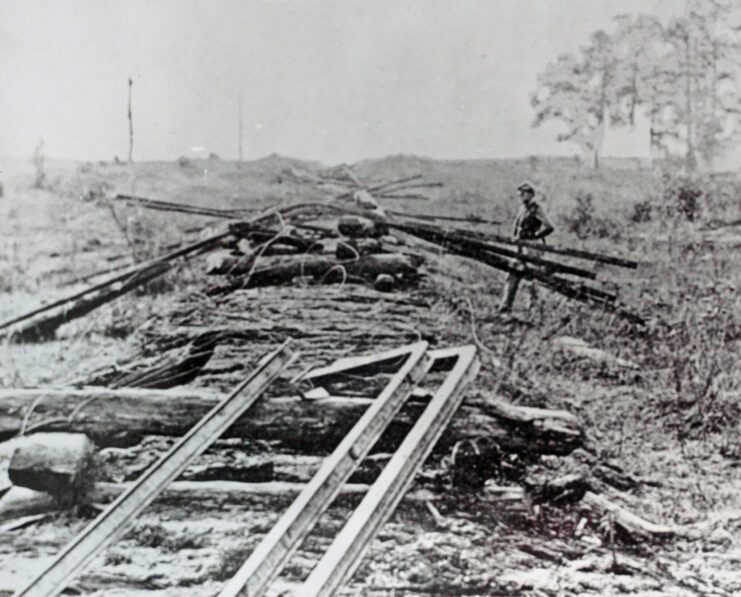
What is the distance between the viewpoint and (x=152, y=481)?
10.8 ft

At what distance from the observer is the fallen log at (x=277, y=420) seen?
3.45 metres

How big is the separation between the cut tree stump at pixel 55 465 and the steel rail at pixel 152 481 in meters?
0.24

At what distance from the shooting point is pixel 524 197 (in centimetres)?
375

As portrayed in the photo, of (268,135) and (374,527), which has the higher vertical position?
(268,135)

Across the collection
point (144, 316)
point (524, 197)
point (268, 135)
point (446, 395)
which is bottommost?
point (446, 395)

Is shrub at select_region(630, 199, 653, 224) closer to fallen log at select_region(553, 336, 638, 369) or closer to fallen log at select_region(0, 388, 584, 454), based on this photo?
fallen log at select_region(553, 336, 638, 369)

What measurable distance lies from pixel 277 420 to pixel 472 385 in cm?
89

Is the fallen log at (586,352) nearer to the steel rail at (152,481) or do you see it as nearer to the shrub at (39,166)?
the steel rail at (152,481)

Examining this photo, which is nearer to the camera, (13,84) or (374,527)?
(374,527)

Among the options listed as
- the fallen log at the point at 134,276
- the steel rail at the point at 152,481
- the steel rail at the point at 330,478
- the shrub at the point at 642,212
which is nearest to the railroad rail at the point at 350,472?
the steel rail at the point at 330,478

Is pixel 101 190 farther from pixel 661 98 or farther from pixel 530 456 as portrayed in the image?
pixel 661 98

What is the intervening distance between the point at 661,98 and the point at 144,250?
2.65 m

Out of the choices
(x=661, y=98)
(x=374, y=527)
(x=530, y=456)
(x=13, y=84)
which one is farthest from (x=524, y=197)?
(x=13, y=84)

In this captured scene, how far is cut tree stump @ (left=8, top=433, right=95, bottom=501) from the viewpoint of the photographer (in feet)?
11.0
